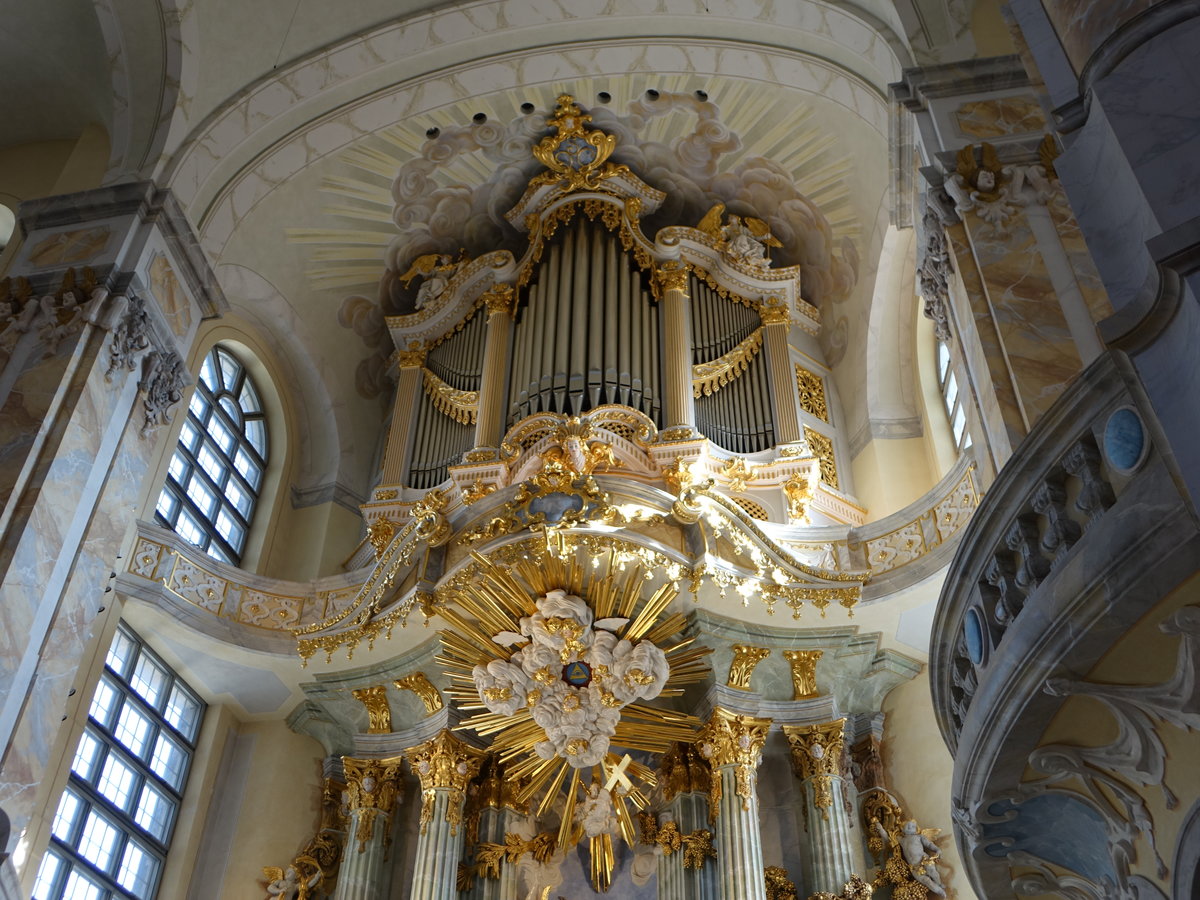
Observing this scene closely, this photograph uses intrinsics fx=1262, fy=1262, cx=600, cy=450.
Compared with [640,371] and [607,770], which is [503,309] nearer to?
[640,371]

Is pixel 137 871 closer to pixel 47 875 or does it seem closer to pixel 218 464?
pixel 47 875

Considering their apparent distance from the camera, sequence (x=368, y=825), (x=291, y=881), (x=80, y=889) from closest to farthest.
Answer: (x=80, y=889) < (x=291, y=881) < (x=368, y=825)

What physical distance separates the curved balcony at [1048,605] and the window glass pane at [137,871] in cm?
664

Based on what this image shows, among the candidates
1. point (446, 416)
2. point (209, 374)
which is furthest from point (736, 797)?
point (209, 374)

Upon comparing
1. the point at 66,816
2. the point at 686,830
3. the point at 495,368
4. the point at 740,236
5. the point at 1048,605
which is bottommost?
the point at 1048,605

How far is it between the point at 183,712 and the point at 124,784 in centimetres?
108

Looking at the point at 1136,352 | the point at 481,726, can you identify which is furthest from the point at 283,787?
the point at 1136,352

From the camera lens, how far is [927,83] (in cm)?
866

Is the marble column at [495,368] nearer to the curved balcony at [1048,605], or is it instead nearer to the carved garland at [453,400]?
the carved garland at [453,400]

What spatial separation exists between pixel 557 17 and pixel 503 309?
2897 millimetres

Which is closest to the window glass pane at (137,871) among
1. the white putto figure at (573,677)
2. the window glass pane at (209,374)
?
the white putto figure at (573,677)

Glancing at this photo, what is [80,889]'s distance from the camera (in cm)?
912

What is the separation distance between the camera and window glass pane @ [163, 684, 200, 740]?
10758 mm

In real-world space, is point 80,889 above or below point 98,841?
below
